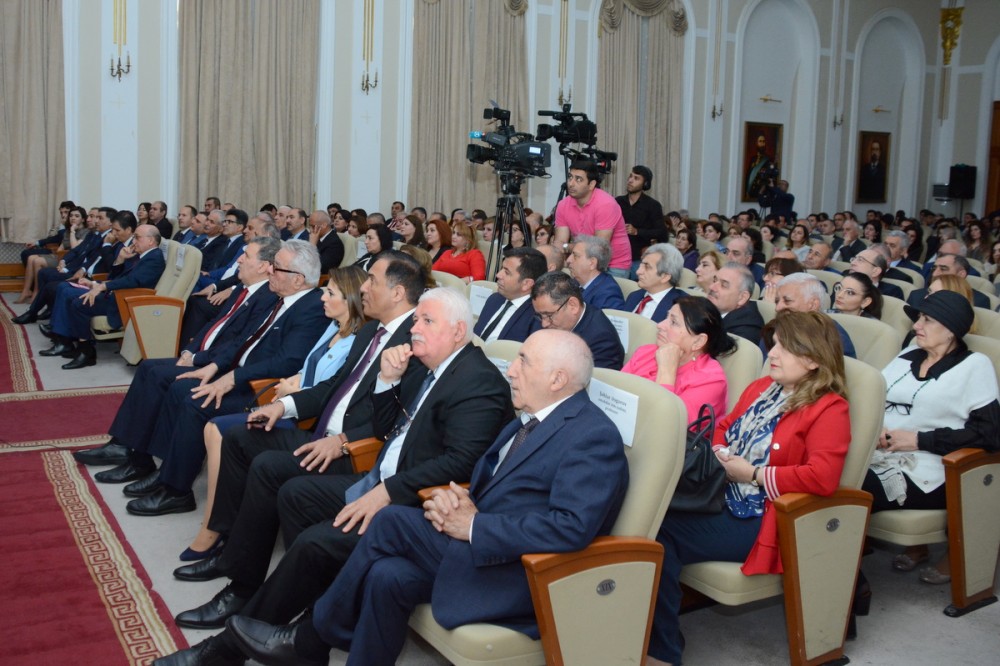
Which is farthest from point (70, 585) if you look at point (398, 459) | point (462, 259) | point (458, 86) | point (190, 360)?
point (458, 86)

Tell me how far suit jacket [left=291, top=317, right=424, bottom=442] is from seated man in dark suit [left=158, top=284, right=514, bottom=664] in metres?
0.17

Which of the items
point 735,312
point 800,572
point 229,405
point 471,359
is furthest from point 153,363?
point 800,572

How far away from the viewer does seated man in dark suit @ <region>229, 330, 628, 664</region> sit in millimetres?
2344

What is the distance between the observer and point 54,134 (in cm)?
995

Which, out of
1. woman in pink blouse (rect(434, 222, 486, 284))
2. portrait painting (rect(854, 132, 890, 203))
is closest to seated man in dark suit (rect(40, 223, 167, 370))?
woman in pink blouse (rect(434, 222, 486, 284))

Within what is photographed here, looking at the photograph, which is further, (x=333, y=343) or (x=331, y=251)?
(x=331, y=251)

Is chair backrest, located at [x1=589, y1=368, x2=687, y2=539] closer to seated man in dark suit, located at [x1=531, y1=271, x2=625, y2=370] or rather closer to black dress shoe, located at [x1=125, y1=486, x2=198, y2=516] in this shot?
seated man in dark suit, located at [x1=531, y1=271, x2=625, y2=370]

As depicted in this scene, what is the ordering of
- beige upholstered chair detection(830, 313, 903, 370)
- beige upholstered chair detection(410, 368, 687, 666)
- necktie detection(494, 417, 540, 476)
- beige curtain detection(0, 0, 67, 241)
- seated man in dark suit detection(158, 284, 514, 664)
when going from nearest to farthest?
beige upholstered chair detection(410, 368, 687, 666) < necktie detection(494, 417, 540, 476) < seated man in dark suit detection(158, 284, 514, 664) < beige upholstered chair detection(830, 313, 903, 370) < beige curtain detection(0, 0, 67, 241)

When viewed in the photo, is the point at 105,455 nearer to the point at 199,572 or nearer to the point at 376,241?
the point at 199,572

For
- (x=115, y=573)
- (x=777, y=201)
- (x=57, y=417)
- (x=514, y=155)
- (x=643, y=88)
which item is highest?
(x=643, y=88)

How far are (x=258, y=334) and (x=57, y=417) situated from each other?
178 cm

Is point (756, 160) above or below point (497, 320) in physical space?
above

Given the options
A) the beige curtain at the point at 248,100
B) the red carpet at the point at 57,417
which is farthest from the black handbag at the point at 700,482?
the beige curtain at the point at 248,100

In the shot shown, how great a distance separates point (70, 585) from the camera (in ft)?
10.9
